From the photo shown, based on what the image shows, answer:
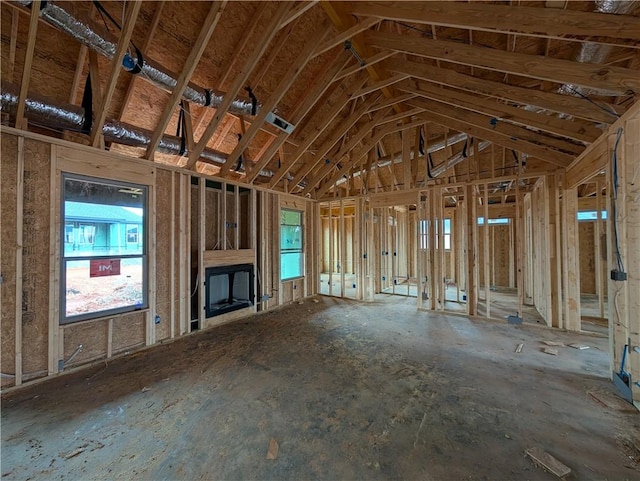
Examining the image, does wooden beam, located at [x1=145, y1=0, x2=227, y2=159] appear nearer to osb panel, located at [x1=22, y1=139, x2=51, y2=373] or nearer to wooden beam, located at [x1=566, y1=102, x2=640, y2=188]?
osb panel, located at [x1=22, y1=139, x2=51, y2=373]

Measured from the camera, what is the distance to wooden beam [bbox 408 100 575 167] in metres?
4.22

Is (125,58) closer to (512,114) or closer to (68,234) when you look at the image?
(68,234)

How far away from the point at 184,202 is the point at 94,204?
119cm

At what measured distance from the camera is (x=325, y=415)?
227 centimetres

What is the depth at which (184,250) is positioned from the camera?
4.33 m

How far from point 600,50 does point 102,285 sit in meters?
6.43

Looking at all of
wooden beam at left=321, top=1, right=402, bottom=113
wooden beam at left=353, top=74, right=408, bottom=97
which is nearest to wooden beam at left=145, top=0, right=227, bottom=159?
wooden beam at left=321, top=1, right=402, bottom=113

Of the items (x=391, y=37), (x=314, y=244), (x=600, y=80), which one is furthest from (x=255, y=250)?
(x=600, y=80)

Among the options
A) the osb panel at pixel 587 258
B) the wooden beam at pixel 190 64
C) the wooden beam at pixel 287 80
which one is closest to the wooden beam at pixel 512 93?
the wooden beam at pixel 287 80

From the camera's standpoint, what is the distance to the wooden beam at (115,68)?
2.52 meters

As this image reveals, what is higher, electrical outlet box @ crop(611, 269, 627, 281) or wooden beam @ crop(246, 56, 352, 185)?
wooden beam @ crop(246, 56, 352, 185)

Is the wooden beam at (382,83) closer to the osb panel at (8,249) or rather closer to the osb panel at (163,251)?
the osb panel at (163,251)

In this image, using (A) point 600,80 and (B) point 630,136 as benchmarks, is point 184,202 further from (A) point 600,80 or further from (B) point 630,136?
(B) point 630,136

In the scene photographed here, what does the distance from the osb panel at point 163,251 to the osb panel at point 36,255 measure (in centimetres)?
121
